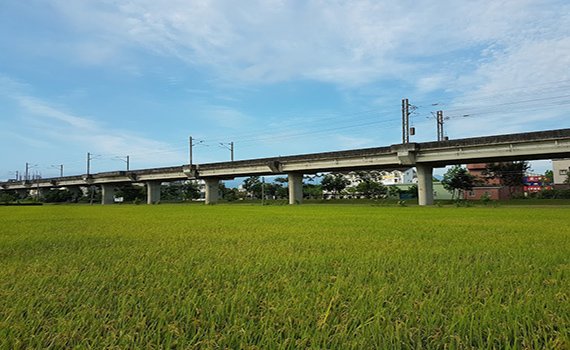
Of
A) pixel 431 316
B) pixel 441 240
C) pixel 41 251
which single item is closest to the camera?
pixel 431 316

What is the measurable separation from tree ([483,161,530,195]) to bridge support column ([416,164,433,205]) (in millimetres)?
27763

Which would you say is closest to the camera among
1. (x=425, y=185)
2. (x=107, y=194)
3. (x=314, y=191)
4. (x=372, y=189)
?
(x=425, y=185)

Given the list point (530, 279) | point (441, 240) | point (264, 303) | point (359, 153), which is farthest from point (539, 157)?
point (264, 303)

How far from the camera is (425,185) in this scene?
32781 millimetres

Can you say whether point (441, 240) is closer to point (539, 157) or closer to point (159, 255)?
point (159, 255)

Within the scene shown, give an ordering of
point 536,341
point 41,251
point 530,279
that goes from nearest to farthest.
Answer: point 536,341 → point 530,279 → point 41,251

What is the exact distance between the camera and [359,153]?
3556 cm

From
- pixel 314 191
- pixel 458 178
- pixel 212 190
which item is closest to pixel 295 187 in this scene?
pixel 212 190

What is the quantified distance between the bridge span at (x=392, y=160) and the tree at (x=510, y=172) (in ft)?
88.8

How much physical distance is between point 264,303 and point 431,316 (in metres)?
1.08

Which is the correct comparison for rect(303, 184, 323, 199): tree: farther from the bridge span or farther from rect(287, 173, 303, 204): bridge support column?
rect(287, 173, 303, 204): bridge support column

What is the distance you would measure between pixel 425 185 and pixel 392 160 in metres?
3.80

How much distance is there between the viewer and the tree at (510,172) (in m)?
Result: 53.5

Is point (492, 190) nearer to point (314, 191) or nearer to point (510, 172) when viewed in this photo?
point (510, 172)
